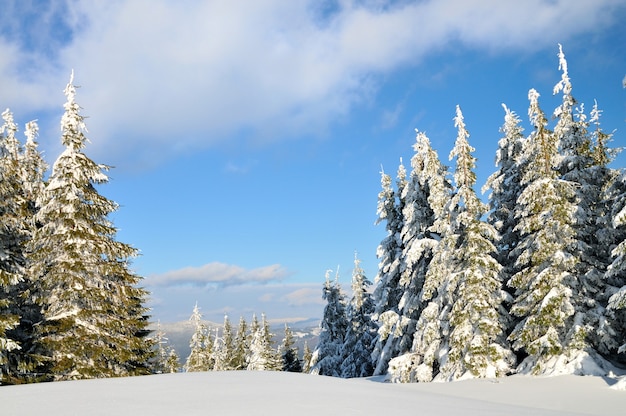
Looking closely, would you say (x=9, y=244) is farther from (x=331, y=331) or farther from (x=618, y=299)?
(x=331, y=331)

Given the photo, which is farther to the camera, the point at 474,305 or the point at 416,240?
the point at 416,240

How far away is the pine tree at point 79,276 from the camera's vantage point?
16094mm

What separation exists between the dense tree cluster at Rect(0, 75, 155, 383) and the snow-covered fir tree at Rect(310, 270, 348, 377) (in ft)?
76.2

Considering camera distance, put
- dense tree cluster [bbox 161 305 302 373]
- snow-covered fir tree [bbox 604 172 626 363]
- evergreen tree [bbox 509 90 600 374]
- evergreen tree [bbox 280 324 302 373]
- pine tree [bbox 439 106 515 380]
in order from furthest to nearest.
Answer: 1. evergreen tree [bbox 280 324 302 373]
2. dense tree cluster [bbox 161 305 302 373]
3. pine tree [bbox 439 106 515 380]
4. evergreen tree [bbox 509 90 600 374]
5. snow-covered fir tree [bbox 604 172 626 363]

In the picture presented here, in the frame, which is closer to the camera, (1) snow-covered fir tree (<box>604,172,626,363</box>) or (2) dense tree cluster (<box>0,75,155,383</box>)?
(1) snow-covered fir tree (<box>604,172,626,363</box>)

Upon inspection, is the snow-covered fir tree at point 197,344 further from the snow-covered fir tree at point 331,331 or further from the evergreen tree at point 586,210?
the evergreen tree at point 586,210

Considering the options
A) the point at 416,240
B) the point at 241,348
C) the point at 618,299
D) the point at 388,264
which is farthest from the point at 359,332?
the point at 241,348

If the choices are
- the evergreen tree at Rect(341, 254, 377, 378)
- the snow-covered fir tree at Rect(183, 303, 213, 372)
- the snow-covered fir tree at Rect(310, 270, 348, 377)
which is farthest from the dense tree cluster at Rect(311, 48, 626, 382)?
the snow-covered fir tree at Rect(183, 303, 213, 372)

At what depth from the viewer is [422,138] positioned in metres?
27.8

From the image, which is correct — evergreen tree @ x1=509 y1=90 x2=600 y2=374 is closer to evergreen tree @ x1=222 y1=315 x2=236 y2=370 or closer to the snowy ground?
the snowy ground

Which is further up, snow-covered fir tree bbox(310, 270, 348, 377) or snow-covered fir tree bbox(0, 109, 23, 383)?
snow-covered fir tree bbox(0, 109, 23, 383)

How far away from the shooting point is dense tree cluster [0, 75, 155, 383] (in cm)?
1595

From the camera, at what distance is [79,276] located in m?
16.7

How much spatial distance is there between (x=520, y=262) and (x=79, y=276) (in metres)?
20.0
